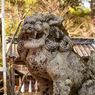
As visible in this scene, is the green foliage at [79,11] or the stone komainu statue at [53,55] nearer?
the stone komainu statue at [53,55]

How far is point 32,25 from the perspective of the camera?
83.8 inches

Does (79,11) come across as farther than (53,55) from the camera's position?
Yes

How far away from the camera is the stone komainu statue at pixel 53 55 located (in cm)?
209

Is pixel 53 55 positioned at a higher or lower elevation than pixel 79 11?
lower

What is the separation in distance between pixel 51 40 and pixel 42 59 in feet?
0.99

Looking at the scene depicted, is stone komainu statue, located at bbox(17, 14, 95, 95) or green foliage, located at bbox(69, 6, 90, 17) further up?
green foliage, located at bbox(69, 6, 90, 17)

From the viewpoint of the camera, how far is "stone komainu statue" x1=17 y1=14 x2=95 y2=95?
2.09 meters

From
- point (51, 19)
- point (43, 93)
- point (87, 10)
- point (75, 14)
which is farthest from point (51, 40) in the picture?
point (87, 10)

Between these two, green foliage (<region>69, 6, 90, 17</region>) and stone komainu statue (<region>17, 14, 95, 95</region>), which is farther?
green foliage (<region>69, 6, 90, 17</region>)

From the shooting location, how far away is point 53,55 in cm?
216

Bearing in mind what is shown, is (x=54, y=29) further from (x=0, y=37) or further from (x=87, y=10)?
(x=87, y=10)

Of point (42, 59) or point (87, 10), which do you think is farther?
point (87, 10)

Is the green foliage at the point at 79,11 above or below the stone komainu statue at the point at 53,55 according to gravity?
above

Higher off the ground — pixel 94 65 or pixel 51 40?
pixel 51 40
